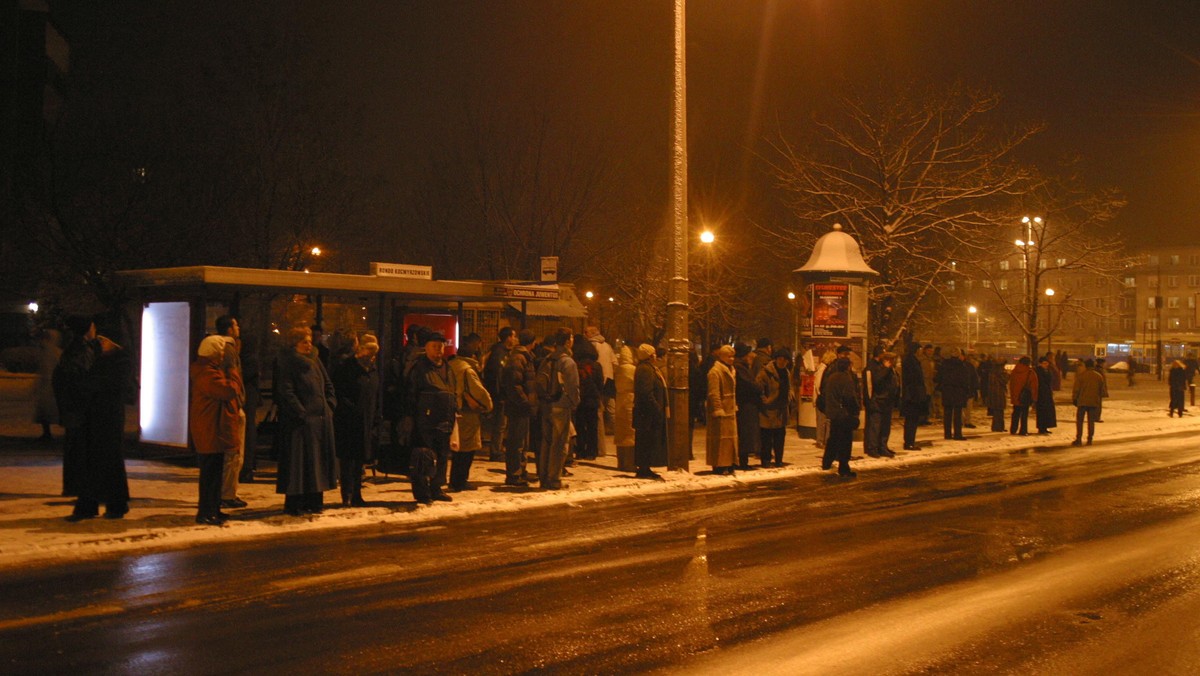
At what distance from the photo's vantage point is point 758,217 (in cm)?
3831

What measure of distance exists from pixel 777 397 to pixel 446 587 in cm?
854

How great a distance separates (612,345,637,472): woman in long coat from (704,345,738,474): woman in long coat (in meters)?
1.11

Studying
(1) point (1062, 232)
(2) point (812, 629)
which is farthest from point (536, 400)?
(1) point (1062, 232)

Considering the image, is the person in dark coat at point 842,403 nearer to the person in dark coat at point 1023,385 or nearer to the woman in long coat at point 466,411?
the woman in long coat at point 466,411

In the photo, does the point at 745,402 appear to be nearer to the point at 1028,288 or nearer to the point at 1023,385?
the point at 1023,385

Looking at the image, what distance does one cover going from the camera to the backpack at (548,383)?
12492 millimetres

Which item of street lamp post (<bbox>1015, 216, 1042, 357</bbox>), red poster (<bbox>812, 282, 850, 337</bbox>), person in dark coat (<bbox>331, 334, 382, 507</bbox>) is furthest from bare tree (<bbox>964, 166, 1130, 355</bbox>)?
person in dark coat (<bbox>331, 334, 382, 507</bbox>)

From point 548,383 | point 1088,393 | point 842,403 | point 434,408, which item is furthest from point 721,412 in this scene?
point 1088,393

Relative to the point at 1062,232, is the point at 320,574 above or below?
below

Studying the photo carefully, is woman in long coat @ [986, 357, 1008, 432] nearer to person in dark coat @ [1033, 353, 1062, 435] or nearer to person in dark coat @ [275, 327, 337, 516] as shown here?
person in dark coat @ [1033, 353, 1062, 435]

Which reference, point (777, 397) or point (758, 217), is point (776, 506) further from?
point (758, 217)

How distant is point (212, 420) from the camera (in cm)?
977

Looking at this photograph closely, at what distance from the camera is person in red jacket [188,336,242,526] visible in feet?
32.0

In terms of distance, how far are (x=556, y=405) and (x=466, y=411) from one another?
Result: 3.60 feet
